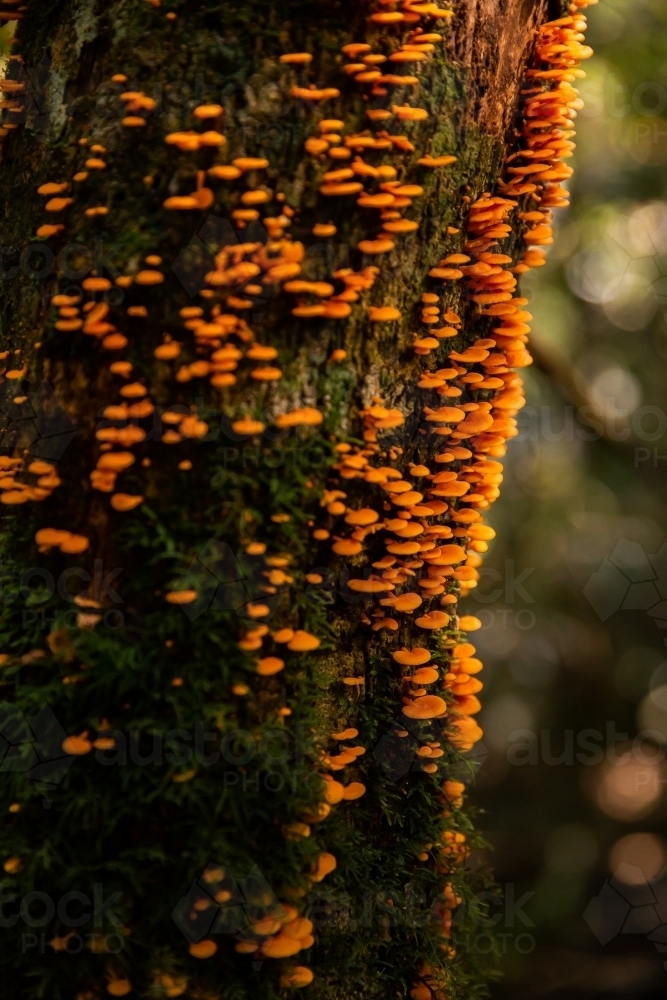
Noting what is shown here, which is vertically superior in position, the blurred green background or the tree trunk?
the tree trunk

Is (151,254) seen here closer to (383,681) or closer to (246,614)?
(246,614)

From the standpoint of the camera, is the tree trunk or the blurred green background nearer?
the tree trunk

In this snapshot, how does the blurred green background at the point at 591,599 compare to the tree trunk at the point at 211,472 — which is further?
the blurred green background at the point at 591,599

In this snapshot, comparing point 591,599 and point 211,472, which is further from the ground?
point 211,472

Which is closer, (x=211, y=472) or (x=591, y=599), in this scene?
(x=211, y=472)
